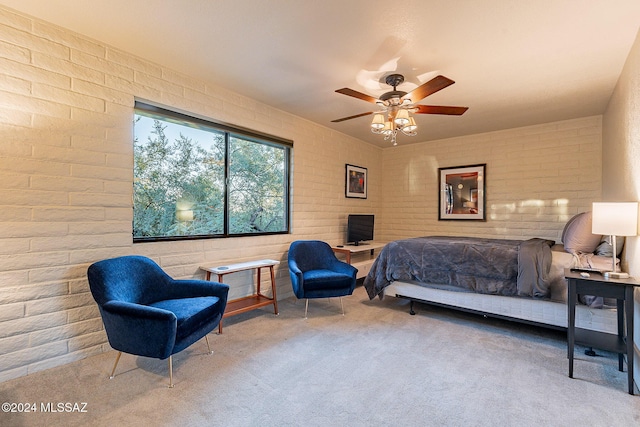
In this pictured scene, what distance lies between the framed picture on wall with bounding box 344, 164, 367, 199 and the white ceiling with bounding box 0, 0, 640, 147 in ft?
6.30

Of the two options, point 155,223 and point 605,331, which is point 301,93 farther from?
point 605,331

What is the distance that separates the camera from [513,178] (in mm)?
4762

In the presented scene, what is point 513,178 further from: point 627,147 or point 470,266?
point 470,266

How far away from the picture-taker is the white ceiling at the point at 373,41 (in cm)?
203

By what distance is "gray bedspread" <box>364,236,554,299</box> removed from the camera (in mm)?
2836

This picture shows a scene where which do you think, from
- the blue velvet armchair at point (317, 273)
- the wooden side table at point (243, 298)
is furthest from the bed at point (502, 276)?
the wooden side table at point (243, 298)

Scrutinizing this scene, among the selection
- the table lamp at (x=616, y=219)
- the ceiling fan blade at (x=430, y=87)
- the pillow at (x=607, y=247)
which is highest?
the ceiling fan blade at (x=430, y=87)

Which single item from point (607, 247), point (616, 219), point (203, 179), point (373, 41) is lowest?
point (607, 247)

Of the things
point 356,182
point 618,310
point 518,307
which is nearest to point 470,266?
point 518,307

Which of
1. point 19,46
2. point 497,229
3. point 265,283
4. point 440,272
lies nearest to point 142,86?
point 19,46

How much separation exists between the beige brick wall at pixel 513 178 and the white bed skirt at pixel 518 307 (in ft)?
7.04

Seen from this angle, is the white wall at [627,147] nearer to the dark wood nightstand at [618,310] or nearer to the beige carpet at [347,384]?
the dark wood nightstand at [618,310]

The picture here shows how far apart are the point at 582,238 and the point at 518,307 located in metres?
1.02

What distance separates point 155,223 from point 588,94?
4.83 meters
